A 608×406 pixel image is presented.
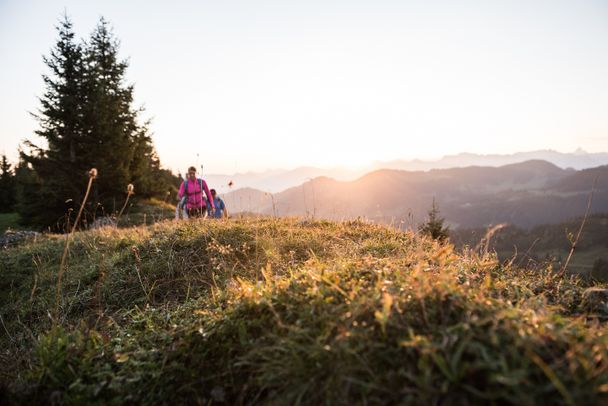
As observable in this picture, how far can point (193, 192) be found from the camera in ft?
41.6

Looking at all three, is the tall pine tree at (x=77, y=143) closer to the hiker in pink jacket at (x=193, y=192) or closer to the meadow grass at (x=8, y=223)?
the meadow grass at (x=8, y=223)

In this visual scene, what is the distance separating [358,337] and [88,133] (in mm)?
28771

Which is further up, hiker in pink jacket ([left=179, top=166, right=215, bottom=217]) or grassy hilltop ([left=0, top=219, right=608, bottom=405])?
hiker in pink jacket ([left=179, top=166, right=215, bottom=217])

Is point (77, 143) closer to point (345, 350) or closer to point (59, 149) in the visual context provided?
point (59, 149)

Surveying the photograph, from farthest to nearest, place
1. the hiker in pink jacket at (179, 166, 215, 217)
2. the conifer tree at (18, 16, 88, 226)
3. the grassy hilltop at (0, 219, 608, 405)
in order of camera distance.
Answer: the conifer tree at (18, 16, 88, 226) < the hiker in pink jacket at (179, 166, 215, 217) < the grassy hilltop at (0, 219, 608, 405)

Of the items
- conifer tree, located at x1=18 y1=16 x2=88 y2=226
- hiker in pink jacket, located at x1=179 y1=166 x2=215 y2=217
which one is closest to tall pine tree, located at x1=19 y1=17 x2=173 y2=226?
conifer tree, located at x1=18 y1=16 x2=88 y2=226

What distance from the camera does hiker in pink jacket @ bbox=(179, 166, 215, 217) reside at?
41.5ft

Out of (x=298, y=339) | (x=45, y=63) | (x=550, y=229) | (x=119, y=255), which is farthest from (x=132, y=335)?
(x=550, y=229)

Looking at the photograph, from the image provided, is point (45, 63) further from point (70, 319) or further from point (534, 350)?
point (534, 350)

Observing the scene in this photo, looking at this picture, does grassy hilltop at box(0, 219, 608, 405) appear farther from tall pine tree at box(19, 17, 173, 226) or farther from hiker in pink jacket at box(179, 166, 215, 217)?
tall pine tree at box(19, 17, 173, 226)

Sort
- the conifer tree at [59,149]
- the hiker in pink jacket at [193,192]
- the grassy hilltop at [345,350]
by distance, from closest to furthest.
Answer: the grassy hilltop at [345,350]
the hiker in pink jacket at [193,192]
the conifer tree at [59,149]

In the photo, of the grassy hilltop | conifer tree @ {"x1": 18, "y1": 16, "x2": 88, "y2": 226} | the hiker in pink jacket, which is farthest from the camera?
conifer tree @ {"x1": 18, "y1": 16, "x2": 88, "y2": 226}

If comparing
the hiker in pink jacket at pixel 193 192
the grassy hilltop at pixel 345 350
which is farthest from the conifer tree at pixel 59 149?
the grassy hilltop at pixel 345 350

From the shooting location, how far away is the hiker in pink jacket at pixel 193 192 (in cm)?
1265
